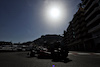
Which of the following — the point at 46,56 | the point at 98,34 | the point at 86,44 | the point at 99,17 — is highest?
the point at 99,17

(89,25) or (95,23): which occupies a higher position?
(89,25)

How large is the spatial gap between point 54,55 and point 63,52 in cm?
122

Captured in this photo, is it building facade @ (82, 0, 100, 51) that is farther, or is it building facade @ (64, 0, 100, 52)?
building facade @ (64, 0, 100, 52)

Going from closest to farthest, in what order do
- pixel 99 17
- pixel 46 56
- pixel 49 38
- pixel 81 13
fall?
1. pixel 46 56
2. pixel 99 17
3. pixel 81 13
4. pixel 49 38

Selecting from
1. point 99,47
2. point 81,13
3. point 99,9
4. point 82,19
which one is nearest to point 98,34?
point 99,47

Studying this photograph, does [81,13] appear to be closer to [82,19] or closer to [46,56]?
[82,19]

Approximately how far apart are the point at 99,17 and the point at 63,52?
17326 millimetres

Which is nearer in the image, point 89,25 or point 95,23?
point 95,23

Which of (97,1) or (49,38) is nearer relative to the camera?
(97,1)

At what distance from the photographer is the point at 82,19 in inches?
1299

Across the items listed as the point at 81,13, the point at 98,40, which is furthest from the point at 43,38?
the point at 98,40

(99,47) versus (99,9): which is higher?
(99,9)

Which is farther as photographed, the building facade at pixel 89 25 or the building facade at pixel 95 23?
the building facade at pixel 89 25

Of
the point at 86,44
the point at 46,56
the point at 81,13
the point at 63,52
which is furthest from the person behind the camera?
the point at 81,13
